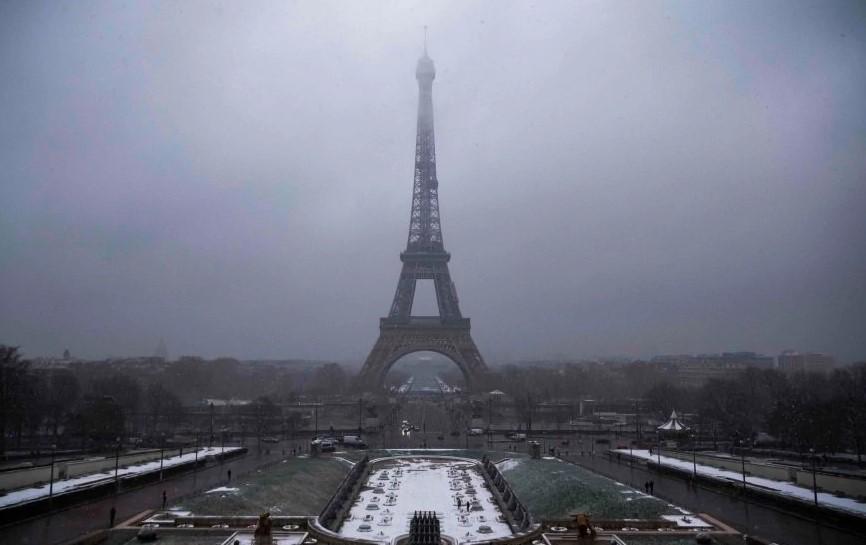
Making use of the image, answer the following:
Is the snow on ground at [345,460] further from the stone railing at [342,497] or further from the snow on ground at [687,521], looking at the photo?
the snow on ground at [687,521]

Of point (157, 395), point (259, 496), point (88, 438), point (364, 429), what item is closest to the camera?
point (259, 496)

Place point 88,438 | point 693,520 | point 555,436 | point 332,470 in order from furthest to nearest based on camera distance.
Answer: point 555,436
point 88,438
point 332,470
point 693,520

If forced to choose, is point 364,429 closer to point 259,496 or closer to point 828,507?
point 259,496

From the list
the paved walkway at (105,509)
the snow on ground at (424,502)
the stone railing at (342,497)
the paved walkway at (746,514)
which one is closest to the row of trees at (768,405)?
the paved walkway at (746,514)

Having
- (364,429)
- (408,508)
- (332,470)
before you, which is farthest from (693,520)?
(364,429)

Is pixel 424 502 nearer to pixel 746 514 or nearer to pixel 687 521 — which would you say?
pixel 687 521

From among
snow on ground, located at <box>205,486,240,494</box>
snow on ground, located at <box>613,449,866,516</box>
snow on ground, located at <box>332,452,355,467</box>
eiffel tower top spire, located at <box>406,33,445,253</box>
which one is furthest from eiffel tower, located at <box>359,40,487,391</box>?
snow on ground, located at <box>205,486,240,494</box>
